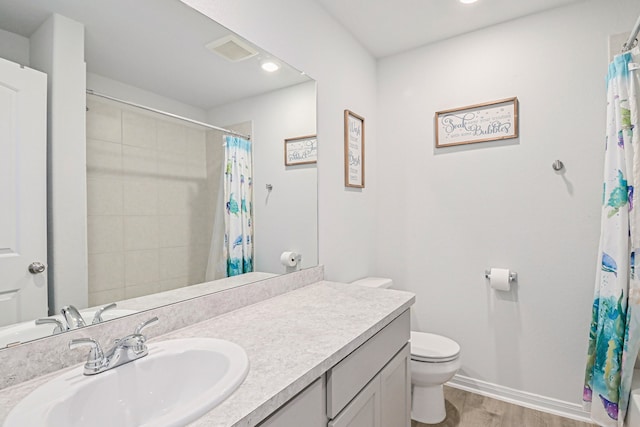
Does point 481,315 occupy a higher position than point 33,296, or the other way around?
point 33,296

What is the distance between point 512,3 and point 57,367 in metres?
2.69

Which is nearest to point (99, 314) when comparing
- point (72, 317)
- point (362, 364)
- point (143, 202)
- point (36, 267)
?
point (72, 317)

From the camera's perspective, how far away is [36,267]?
0.82 metres

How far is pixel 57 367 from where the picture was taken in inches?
32.1

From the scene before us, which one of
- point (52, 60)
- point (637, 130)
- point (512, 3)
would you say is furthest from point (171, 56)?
point (637, 130)

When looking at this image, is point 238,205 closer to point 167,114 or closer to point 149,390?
point 167,114

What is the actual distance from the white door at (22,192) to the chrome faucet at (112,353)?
163 mm

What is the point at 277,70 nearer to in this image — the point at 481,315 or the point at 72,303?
the point at 72,303

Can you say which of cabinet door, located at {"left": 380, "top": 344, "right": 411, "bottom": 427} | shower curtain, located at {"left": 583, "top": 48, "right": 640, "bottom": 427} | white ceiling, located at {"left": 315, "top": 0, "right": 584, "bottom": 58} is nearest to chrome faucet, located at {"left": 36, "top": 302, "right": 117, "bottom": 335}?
cabinet door, located at {"left": 380, "top": 344, "right": 411, "bottom": 427}

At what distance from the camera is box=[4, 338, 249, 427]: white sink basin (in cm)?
63

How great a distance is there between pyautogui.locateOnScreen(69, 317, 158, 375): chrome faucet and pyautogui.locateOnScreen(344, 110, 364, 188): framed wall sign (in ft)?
5.12

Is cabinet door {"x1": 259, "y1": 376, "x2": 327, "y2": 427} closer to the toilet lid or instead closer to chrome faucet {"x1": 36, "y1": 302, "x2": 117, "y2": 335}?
chrome faucet {"x1": 36, "y1": 302, "x2": 117, "y2": 335}

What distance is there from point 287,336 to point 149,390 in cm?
40

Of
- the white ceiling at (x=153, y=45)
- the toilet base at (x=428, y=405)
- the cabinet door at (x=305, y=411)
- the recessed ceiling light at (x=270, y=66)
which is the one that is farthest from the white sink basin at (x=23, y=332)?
the toilet base at (x=428, y=405)
